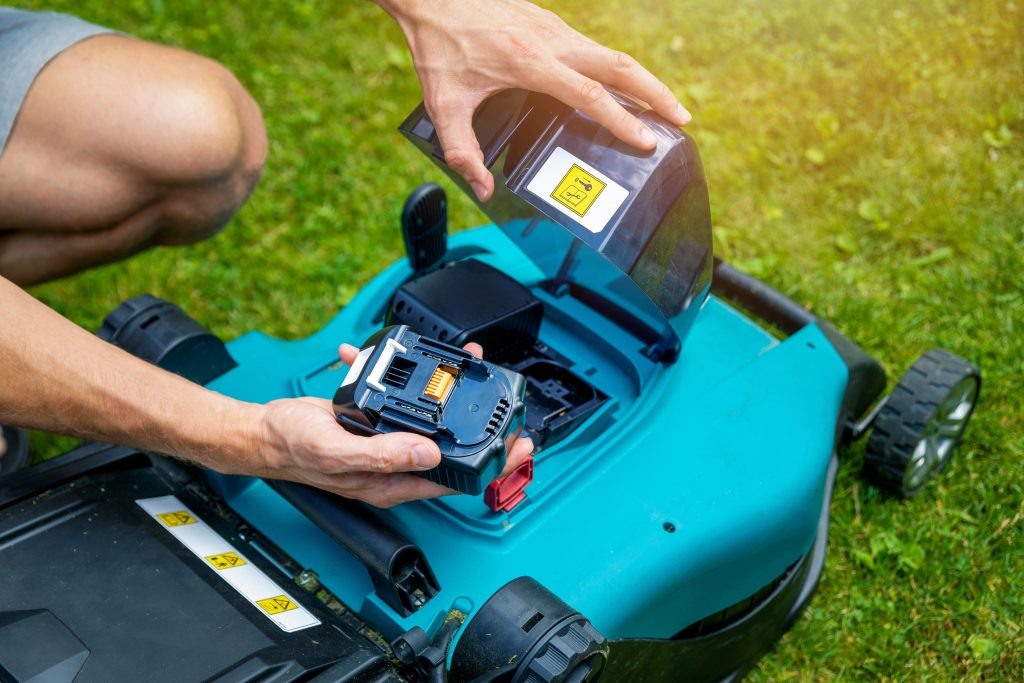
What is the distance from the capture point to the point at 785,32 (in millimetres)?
2451

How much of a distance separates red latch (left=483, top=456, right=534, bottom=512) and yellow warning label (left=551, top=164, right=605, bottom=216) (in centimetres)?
29

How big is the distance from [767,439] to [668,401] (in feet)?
0.45

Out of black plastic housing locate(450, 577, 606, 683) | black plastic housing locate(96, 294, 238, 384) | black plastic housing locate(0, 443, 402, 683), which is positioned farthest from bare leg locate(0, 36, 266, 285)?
black plastic housing locate(450, 577, 606, 683)

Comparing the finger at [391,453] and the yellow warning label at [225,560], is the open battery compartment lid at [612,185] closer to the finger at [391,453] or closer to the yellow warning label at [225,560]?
the finger at [391,453]

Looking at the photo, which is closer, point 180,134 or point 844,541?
point 180,134

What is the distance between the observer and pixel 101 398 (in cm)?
109

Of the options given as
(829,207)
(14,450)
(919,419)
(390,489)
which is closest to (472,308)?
(390,489)

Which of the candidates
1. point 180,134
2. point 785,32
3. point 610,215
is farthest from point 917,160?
point 180,134

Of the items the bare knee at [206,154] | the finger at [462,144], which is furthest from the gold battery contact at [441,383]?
the bare knee at [206,154]

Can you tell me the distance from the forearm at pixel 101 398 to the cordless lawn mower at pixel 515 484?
110 millimetres

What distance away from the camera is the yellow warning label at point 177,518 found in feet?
3.85

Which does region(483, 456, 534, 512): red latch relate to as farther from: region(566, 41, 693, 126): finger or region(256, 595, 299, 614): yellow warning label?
region(566, 41, 693, 126): finger

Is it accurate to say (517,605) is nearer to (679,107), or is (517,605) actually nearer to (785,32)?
(679,107)

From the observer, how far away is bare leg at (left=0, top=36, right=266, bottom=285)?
4.66 feet
